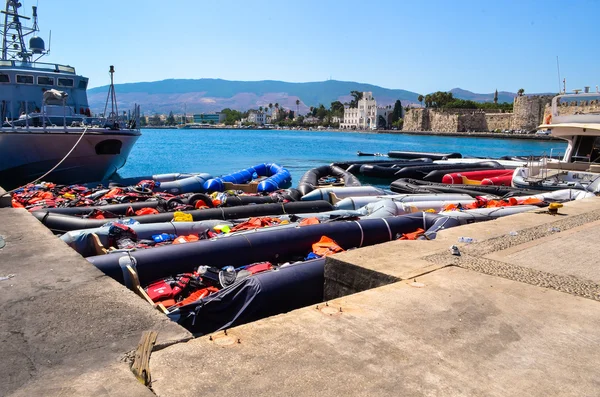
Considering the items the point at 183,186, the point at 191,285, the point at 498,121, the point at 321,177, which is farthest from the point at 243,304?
the point at 498,121

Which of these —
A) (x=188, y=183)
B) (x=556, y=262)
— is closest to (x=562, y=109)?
(x=188, y=183)

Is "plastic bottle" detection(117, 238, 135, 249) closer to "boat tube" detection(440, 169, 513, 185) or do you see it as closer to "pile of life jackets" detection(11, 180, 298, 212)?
"pile of life jackets" detection(11, 180, 298, 212)

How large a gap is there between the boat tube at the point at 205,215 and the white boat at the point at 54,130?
28.4ft

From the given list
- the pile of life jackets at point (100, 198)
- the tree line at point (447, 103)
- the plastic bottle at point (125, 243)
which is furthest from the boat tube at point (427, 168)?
the tree line at point (447, 103)

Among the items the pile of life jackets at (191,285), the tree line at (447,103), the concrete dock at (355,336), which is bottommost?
the pile of life jackets at (191,285)

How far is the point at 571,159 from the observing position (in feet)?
57.5

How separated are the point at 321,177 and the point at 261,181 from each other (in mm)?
5026

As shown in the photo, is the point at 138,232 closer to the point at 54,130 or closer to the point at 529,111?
the point at 54,130

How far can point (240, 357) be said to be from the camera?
2947mm

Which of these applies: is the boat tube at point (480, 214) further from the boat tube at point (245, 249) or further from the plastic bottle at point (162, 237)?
the plastic bottle at point (162, 237)

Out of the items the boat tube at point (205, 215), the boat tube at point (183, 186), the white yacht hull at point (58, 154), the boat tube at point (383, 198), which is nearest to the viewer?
the boat tube at point (205, 215)

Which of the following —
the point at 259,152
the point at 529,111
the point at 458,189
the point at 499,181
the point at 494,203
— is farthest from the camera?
the point at 529,111

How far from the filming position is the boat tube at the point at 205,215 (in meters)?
10.1

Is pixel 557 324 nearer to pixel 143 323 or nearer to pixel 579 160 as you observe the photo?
pixel 143 323
